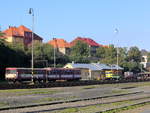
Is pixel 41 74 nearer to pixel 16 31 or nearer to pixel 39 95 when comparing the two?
pixel 39 95

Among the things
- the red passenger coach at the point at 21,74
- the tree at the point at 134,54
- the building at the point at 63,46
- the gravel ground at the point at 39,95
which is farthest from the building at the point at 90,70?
the building at the point at 63,46

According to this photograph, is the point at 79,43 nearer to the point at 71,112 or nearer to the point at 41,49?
the point at 41,49

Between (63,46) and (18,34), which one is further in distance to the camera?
(63,46)

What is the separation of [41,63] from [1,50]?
20270 mm

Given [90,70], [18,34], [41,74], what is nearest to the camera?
[41,74]

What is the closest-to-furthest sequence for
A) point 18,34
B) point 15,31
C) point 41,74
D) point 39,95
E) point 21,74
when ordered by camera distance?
point 39,95 < point 21,74 < point 41,74 < point 15,31 < point 18,34

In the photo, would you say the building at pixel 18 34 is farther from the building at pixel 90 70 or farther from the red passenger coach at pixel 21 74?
the red passenger coach at pixel 21 74

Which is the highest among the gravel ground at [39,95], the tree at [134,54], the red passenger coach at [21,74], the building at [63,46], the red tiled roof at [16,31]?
the red tiled roof at [16,31]

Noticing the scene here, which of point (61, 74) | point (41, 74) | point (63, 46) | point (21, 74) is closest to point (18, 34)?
point (63, 46)

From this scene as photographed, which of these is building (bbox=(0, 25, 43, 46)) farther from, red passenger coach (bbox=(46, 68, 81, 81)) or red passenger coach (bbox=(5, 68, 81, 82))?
red passenger coach (bbox=(5, 68, 81, 82))

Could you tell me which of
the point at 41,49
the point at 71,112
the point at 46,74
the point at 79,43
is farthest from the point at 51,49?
the point at 71,112

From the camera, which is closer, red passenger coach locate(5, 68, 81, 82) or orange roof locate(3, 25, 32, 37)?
red passenger coach locate(5, 68, 81, 82)

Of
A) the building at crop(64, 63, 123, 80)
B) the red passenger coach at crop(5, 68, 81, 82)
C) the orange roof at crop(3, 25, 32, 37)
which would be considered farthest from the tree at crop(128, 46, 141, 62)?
the red passenger coach at crop(5, 68, 81, 82)

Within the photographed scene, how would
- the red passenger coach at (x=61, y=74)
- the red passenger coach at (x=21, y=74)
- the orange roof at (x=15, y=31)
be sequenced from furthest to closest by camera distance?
the orange roof at (x=15, y=31), the red passenger coach at (x=61, y=74), the red passenger coach at (x=21, y=74)
